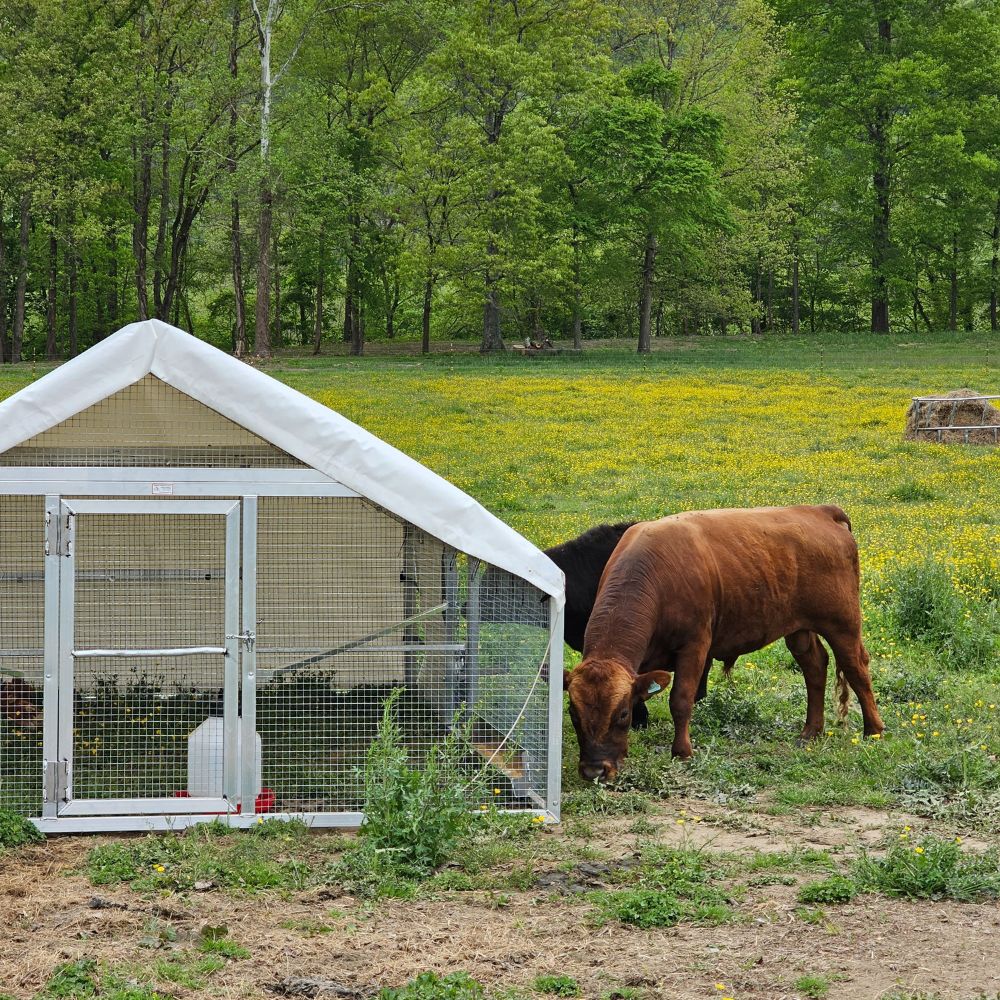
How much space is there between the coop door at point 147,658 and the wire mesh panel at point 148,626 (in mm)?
12

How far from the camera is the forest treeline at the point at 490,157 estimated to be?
50812 mm

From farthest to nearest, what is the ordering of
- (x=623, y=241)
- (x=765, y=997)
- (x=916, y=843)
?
1. (x=623, y=241)
2. (x=916, y=843)
3. (x=765, y=997)

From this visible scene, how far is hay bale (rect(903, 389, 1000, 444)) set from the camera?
2947 cm

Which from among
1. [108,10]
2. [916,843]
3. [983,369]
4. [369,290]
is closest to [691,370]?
[983,369]

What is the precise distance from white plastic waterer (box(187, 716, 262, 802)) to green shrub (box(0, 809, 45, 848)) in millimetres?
1014

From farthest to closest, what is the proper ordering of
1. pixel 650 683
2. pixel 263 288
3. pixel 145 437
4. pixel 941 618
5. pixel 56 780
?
pixel 263 288, pixel 941 618, pixel 650 683, pixel 145 437, pixel 56 780

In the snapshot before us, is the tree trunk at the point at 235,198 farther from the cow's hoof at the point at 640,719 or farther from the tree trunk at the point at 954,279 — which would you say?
the cow's hoof at the point at 640,719

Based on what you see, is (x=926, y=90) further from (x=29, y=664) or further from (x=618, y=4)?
(x=29, y=664)

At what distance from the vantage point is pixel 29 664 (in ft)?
32.6

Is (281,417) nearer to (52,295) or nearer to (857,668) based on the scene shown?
(857,668)

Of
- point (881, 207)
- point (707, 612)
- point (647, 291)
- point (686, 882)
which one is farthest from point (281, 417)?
point (881, 207)

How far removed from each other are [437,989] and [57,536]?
4165 mm

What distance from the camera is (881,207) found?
61.9 meters

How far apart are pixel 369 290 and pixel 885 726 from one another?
170 ft
